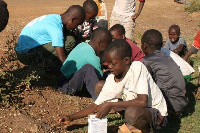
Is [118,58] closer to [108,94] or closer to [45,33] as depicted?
[108,94]

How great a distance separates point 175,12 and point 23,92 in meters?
9.99

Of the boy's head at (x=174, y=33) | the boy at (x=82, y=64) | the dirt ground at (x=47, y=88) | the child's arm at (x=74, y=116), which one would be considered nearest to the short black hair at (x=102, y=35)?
the boy at (x=82, y=64)

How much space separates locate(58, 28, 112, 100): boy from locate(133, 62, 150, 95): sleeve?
989 millimetres

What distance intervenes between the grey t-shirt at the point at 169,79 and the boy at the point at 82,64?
2.47ft

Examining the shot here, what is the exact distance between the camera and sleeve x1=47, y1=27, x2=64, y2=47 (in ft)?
15.2

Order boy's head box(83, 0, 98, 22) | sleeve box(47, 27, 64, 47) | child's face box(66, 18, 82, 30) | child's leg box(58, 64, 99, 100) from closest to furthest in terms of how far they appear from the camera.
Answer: child's leg box(58, 64, 99, 100)
sleeve box(47, 27, 64, 47)
child's face box(66, 18, 82, 30)
boy's head box(83, 0, 98, 22)

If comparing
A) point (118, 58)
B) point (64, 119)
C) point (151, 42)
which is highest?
point (118, 58)

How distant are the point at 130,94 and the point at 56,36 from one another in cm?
172

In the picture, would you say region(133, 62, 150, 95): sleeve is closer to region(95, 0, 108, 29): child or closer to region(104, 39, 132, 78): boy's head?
region(104, 39, 132, 78): boy's head

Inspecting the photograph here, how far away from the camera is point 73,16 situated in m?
4.90

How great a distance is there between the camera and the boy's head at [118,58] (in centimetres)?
346

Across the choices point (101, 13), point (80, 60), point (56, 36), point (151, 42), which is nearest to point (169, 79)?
point (151, 42)

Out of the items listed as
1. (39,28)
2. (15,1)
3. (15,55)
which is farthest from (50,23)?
(15,1)

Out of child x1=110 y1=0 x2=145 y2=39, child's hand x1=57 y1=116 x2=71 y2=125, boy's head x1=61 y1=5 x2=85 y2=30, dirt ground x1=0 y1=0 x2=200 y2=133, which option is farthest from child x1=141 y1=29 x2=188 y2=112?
child x1=110 y1=0 x2=145 y2=39
